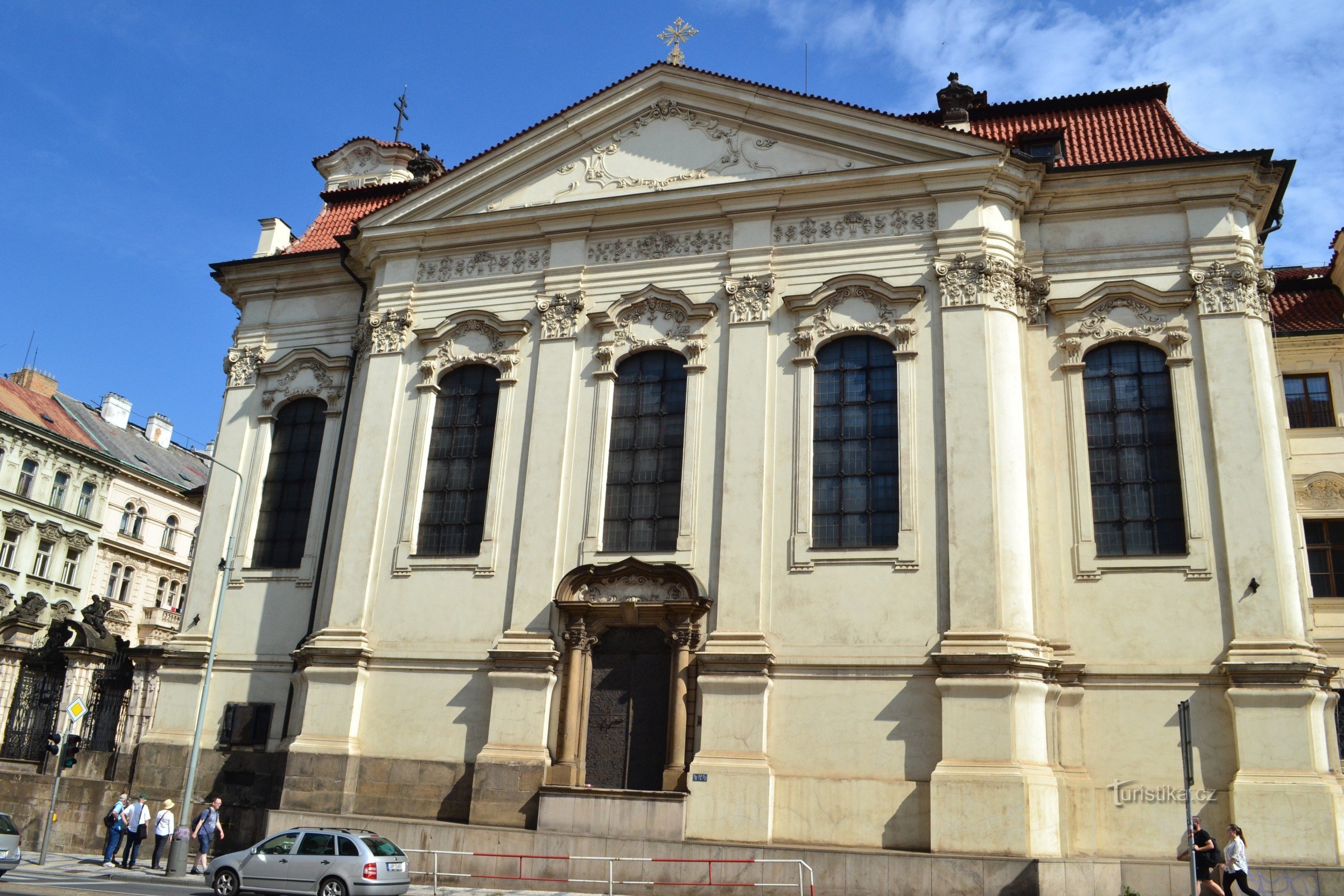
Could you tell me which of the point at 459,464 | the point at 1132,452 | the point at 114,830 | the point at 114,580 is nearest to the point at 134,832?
the point at 114,830

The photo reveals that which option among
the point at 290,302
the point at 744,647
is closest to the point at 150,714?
the point at 290,302

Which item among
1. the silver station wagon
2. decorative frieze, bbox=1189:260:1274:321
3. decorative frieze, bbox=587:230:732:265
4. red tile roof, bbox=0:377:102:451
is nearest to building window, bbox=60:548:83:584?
red tile roof, bbox=0:377:102:451

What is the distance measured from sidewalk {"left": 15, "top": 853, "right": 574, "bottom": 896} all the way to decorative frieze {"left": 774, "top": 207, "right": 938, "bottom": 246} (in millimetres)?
13005

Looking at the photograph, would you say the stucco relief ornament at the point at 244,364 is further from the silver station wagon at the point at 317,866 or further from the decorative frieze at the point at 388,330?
the silver station wagon at the point at 317,866

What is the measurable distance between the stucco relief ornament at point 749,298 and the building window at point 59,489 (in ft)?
114

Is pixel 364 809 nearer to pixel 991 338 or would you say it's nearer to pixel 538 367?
pixel 538 367

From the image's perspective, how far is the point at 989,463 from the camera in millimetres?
19641

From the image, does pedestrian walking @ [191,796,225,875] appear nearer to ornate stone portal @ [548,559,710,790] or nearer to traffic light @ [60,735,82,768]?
traffic light @ [60,735,82,768]

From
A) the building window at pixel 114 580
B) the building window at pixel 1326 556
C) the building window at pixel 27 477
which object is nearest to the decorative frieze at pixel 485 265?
the building window at pixel 1326 556

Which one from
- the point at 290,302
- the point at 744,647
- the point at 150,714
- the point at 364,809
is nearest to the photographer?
the point at 744,647

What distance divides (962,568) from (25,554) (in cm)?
3884

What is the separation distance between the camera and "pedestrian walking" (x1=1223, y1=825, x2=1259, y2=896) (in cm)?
1556

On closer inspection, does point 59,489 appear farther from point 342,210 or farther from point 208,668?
point 208,668

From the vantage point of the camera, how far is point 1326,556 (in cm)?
2261
